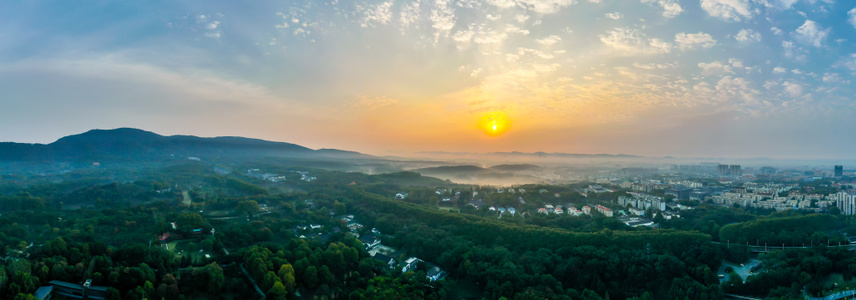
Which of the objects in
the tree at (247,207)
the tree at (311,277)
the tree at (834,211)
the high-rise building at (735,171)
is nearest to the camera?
the tree at (311,277)

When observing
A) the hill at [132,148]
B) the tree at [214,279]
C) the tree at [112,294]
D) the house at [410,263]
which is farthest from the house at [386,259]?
the hill at [132,148]

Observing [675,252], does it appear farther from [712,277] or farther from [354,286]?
[354,286]

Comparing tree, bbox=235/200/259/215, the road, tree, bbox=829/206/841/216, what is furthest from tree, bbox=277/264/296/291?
tree, bbox=829/206/841/216

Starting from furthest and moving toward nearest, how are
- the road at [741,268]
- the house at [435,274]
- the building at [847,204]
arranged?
the building at [847,204] < the house at [435,274] < the road at [741,268]

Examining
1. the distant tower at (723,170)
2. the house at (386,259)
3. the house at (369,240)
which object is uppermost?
the distant tower at (723,170)

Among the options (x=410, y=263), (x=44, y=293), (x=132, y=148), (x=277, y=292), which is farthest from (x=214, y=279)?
Answer: (x=132, y=148)

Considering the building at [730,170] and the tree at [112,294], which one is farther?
the building at [730,170]

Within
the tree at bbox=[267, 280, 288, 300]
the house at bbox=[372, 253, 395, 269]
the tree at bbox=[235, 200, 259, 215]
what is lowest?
the house at bbox=[372, 253, 395, 269]

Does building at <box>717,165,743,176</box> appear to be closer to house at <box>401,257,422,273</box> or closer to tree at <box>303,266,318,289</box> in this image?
house at <box>401,257,422,273</box>

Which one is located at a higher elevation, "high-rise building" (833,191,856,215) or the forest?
"high-rise building" (833,191,856,215)

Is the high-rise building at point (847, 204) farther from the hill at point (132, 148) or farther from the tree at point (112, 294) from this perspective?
the hill at point (132, 148)

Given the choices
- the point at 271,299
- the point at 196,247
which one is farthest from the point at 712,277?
the point at 196,247
